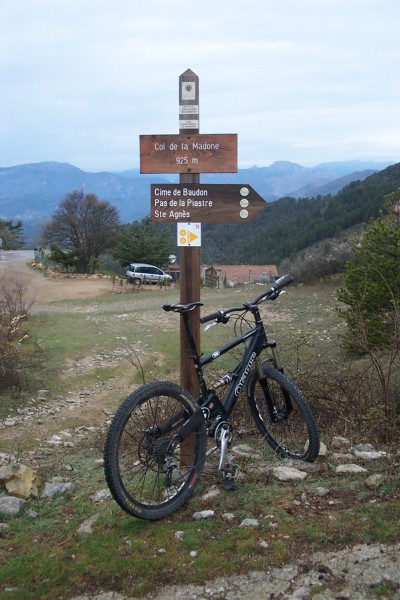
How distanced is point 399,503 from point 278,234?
77.1 meters

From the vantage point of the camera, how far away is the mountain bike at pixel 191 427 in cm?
313

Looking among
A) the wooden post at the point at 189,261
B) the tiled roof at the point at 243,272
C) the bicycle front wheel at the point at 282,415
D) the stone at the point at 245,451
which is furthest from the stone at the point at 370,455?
the tiled roof at the point at 243,272

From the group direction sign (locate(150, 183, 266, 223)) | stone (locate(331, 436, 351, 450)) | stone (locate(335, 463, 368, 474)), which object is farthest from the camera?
stone (locate(331, 436, 351, 450))

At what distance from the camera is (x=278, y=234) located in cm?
7881

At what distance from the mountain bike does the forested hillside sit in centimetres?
5712

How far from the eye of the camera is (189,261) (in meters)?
3.94

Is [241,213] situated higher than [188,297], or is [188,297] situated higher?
[241,213]

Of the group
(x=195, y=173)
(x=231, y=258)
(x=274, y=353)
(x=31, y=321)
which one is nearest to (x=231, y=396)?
(x=274, y=353)

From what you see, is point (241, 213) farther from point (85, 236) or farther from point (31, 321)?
point (85, 236)

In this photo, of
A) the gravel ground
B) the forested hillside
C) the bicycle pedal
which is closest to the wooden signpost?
the bicycle pedal

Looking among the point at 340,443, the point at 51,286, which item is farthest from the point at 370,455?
the point at 51,286

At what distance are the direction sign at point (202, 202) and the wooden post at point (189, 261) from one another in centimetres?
10

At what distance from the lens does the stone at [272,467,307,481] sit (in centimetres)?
362

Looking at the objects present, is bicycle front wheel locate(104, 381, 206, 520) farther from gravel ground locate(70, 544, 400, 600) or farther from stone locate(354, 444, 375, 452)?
stone locate(354, 444, 375, 452)
